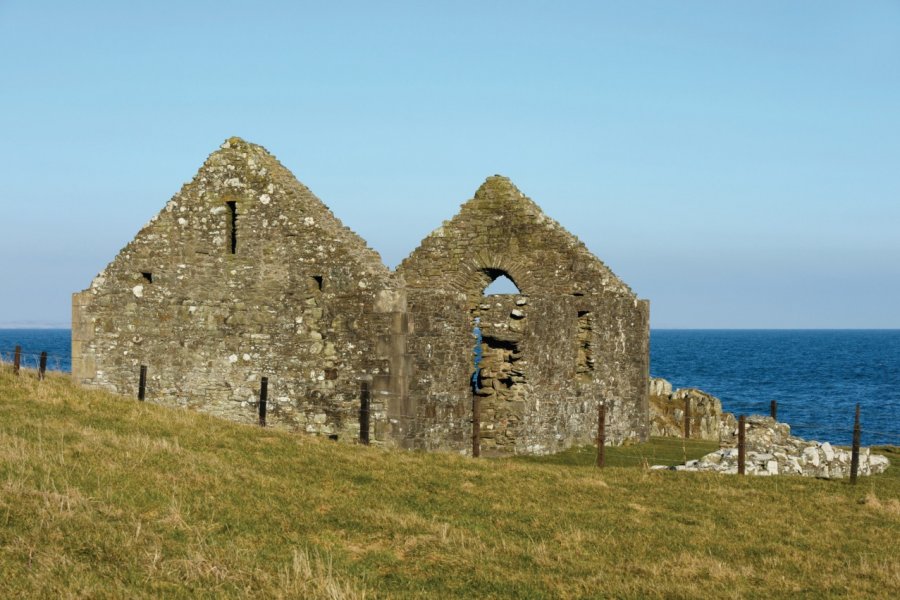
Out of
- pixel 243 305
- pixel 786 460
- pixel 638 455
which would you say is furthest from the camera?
pixel 638 455

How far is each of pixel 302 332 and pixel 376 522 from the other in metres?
7.86

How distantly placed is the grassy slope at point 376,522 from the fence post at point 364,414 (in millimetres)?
1165

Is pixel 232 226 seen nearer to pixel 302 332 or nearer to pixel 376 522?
pixel 302 332

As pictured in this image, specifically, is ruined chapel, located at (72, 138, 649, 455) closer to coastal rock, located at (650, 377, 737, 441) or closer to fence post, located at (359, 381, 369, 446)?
fence post, located at (359, 381, 369, 446)

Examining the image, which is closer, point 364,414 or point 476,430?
point 364,414

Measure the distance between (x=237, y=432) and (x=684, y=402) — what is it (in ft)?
57.8

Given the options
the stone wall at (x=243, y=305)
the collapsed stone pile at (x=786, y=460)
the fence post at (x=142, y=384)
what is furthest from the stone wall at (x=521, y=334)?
the fence post at (x=142, y=384)

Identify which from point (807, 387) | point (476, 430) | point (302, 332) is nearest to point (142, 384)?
point (302, 332)

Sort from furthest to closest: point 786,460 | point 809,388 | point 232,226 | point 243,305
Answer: point 809,388 → point 232,226 → point 243,305 → point 786,460

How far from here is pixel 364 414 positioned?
18.2m

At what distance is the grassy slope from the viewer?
9.48 metres

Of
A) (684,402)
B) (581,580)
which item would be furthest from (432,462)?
(684,402)

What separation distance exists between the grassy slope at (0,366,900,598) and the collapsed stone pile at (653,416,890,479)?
4.78ft

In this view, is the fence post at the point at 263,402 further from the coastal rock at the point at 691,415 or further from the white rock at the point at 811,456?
the coastal rock at the point at 691,415
